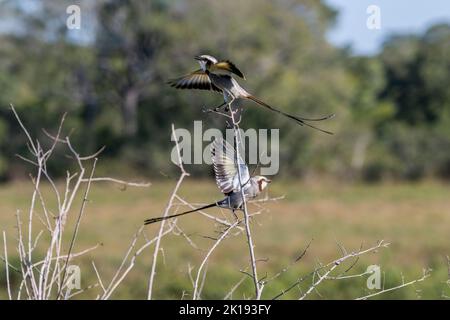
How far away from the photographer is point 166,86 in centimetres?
3119

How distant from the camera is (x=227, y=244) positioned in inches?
718

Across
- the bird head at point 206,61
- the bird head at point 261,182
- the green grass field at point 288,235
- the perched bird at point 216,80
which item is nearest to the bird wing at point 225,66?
the perched bird at point 216,80

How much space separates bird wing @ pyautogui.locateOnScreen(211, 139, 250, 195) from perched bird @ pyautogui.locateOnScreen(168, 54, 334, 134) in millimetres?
183

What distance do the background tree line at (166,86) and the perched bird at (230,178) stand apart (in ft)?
80.2

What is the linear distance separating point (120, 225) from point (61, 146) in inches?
308

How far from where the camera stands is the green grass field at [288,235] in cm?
1376

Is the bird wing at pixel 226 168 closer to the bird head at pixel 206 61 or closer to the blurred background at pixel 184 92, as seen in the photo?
the bird head at pixel 206 61

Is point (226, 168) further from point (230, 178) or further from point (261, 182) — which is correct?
point (261, 182)

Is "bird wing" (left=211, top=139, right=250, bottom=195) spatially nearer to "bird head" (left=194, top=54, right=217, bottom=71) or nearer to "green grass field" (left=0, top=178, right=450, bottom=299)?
"bird head" (left=194, top=54, right=217, bottom=71)

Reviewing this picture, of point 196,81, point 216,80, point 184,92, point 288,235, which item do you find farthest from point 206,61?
point 184,92

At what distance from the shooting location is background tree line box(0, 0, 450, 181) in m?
30.3

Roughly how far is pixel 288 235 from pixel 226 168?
15.9 m
